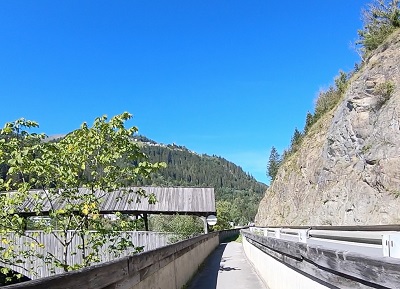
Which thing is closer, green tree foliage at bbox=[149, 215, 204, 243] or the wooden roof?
green tree foliage at bbox=[149, 215, 204, 243]

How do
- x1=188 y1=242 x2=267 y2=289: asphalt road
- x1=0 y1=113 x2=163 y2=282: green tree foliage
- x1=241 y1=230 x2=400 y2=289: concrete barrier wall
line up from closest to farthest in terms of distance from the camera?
x1=241 y1=230 x2=400 y2=289: concrete barrier wall, x1=0 y1=113 x2=163 y2=282: green tree foliage, x1=188 y1=242 x2=267 y2=289: asphalt road

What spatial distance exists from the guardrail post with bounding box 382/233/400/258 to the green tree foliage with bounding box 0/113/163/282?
700cm

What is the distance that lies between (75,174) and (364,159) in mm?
16690

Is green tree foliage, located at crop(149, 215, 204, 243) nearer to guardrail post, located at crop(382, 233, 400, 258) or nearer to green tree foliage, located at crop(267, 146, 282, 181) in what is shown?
guardrail post, located at crop(382, 233, 400, 258)

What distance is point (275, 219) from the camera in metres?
40.2

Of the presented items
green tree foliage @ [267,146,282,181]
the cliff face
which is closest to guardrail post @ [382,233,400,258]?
the cliff face

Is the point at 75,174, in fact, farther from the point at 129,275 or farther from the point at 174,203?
the point at 174,203

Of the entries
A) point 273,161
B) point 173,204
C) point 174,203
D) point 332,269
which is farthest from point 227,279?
point 273,161

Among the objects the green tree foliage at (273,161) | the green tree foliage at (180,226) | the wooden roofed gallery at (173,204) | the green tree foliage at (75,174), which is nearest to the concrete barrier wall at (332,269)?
the green tree foliage at (75,174)

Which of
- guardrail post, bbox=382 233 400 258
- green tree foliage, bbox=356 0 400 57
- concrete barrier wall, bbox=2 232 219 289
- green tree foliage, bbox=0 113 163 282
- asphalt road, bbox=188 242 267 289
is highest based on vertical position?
green tree foliage, bbox=356 0 400 57

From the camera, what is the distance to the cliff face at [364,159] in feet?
62.0

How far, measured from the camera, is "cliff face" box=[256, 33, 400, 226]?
62.0ft

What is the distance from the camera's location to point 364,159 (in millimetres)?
21484

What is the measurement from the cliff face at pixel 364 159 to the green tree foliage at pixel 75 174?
12664 mm
